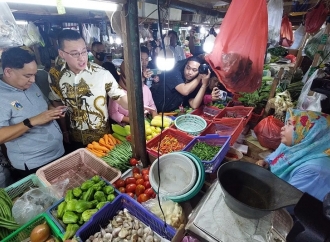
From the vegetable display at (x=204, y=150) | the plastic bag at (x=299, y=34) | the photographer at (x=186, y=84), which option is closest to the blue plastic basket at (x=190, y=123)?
the vegetable display at (x=204, y=150)

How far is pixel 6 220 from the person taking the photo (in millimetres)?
1315

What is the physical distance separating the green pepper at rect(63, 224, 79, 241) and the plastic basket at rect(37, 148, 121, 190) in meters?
0.54

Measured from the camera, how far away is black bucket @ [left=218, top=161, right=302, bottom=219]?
3.52 ft

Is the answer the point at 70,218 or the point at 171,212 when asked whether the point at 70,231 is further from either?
the point at 171,212

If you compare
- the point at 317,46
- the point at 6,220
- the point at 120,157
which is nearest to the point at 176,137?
the point at 120,157

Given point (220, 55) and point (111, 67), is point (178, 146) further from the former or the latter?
point (111, 67)

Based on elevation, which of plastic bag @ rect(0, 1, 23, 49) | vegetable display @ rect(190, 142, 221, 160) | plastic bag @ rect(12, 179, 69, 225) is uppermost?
plastic bag @ rect(0, 1, 23, 49)

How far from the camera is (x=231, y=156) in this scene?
103 inches

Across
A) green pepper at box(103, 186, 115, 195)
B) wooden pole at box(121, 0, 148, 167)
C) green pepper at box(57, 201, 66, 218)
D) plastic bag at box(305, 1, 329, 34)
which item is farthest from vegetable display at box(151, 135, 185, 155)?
plastic bag at box(305, 1, 329, 34)

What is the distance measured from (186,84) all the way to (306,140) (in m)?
2.25

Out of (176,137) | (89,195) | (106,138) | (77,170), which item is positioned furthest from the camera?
(176,137)

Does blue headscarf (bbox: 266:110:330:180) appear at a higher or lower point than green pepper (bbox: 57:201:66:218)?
higher

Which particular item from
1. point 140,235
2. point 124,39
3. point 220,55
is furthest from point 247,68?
point 140,235

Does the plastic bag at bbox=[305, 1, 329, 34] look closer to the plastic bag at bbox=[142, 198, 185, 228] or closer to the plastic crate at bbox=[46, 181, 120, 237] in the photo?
the plastic bag at bbox=[142, 198, 185, 228]
